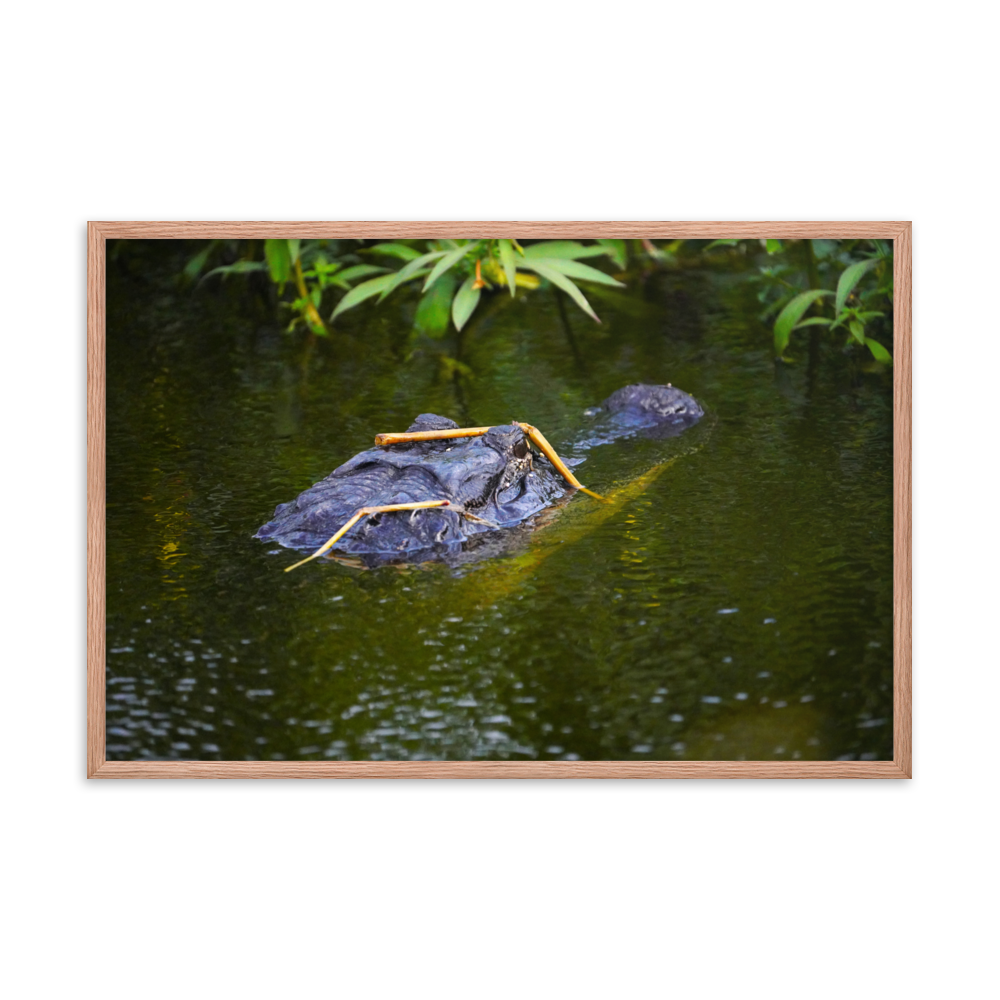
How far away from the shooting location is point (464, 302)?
15.6 feet

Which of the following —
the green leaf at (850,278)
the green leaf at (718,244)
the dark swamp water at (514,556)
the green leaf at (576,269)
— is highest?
the green leaf at (718,244)

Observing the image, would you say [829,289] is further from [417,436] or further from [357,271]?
[357,271]

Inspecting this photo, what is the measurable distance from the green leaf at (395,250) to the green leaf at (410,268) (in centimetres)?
2

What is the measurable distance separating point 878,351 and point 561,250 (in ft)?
4.15

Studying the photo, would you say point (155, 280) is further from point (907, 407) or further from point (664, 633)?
point (907, 407)

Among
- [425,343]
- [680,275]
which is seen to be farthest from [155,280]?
[680,275]

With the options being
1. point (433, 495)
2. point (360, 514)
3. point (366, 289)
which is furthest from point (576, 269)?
point (360, 514)

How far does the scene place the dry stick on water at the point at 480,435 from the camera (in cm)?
450

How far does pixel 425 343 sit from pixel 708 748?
2118 millimetres

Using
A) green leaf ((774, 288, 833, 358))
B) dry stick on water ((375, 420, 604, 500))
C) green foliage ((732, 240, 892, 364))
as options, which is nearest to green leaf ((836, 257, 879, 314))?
green foliage ((732, 240, 892, 364))

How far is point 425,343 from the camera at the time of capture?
488 centimetres

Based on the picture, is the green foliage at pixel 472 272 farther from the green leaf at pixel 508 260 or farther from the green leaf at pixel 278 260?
the green leaf at pixel 278 260

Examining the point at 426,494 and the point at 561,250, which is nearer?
the point at 426,494

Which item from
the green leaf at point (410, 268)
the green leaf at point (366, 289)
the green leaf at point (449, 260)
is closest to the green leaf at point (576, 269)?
the green leaf at point (449, 260)
